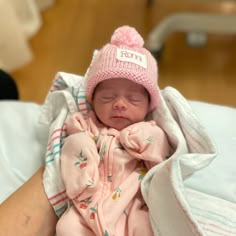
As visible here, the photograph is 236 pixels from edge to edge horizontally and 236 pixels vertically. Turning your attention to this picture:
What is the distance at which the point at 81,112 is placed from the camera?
1069mm

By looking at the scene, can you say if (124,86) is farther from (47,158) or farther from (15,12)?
(15,12)

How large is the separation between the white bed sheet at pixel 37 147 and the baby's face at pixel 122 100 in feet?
0.70

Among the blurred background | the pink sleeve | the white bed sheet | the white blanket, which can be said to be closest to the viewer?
the white blanket

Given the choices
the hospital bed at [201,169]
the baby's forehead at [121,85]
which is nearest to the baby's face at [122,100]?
the baby's forehead at [121,85]

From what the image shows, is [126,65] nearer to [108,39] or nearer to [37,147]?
[37,147]

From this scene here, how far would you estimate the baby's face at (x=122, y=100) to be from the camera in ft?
3.19

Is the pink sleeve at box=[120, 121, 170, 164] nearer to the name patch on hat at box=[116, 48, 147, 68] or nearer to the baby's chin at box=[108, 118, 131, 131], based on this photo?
the baby's chin at box=[108, 118, 131, 131]

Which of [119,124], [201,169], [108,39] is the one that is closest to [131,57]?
[119,124]

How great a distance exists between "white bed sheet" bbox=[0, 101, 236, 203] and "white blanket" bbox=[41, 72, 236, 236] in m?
0.06

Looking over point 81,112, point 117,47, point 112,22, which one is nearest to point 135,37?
point 117,47

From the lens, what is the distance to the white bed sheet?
1042 mm

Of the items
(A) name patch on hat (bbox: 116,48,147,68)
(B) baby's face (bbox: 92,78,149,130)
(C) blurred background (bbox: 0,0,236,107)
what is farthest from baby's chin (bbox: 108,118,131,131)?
(C) blurred background (bbox: 0,0,236,107)

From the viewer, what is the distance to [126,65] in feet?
3.15

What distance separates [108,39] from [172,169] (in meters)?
1.64
